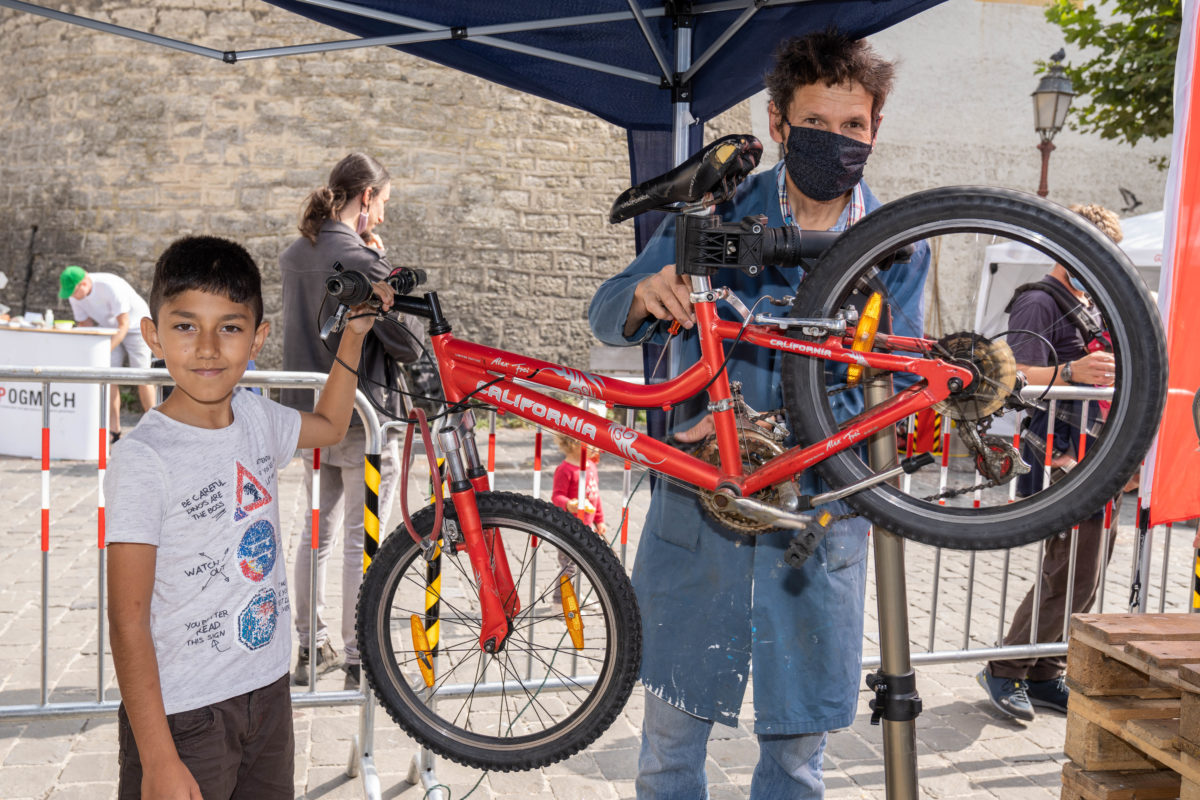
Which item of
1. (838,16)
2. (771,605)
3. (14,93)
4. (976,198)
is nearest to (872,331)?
(976,198)

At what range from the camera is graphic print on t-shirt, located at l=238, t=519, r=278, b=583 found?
6.88ft

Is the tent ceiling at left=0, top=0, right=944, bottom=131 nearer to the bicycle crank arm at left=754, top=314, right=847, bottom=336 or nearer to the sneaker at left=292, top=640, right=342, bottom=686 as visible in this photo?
the bicycle crank arm at left=754, top=314, right=847, bottom=336

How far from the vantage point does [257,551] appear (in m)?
2.13

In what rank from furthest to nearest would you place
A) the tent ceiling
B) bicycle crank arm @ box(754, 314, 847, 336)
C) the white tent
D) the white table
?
the white tent < the white table < the tent ceiling < bicycle crank arm @ box(754, 314, 847, 336)

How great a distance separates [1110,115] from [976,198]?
453 inches

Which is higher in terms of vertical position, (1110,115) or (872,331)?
(1110,115)

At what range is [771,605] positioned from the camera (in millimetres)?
2402

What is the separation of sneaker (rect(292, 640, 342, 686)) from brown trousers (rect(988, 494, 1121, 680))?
3.04 m

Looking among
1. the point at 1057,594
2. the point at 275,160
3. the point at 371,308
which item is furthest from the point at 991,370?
the point at 275,160

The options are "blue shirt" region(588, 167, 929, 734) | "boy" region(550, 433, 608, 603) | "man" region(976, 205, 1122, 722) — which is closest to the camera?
"blue shirt" region(588, 167, 929, 734)

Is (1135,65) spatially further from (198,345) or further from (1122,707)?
(198,345)

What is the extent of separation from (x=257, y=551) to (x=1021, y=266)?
29.4 ft

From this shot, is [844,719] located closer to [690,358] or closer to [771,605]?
[771,605]

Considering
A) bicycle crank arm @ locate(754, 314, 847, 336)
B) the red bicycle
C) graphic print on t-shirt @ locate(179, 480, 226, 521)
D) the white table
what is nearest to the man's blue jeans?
the red bicycle
